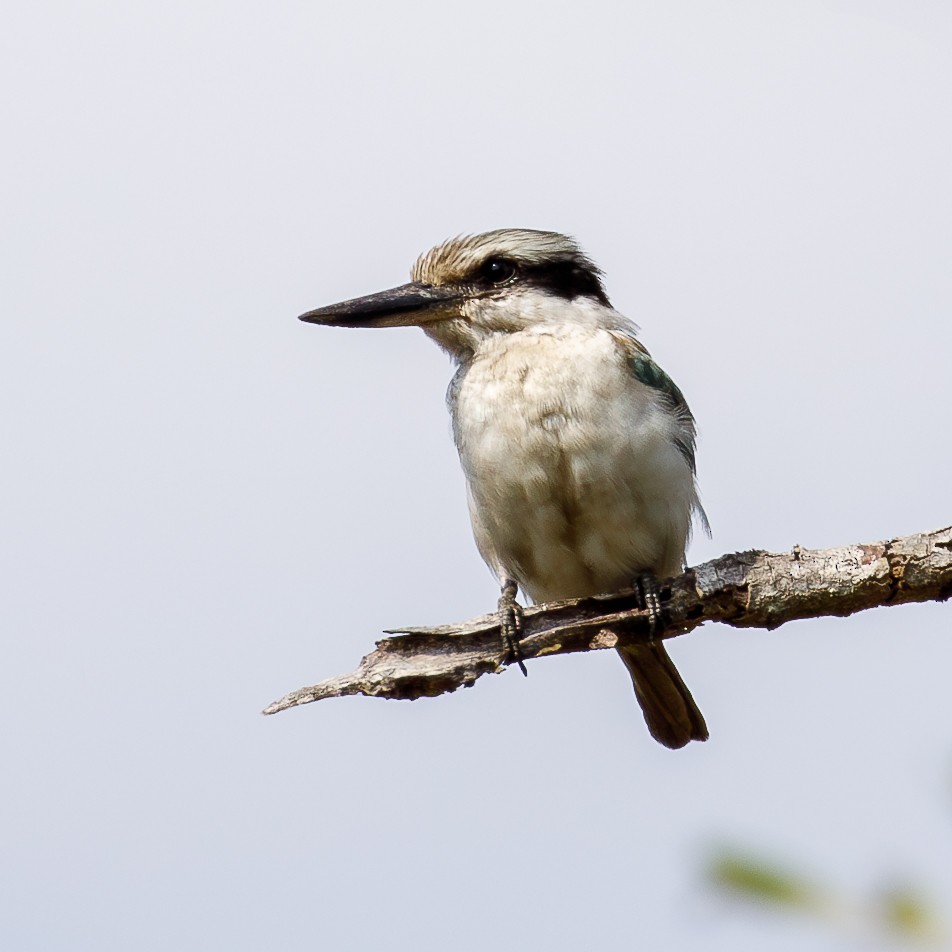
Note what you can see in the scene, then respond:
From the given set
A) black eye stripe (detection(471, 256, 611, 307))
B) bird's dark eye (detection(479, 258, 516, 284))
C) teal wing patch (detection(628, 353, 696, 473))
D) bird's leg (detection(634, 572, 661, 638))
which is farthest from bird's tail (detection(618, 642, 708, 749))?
bird's dark eye (detection(479, 258, 516, 284))

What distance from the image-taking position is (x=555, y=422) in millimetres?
4848

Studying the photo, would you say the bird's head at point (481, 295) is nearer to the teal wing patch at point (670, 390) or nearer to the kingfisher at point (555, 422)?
the kingfisher at point (555, 422)

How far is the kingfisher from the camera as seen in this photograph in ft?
15.9

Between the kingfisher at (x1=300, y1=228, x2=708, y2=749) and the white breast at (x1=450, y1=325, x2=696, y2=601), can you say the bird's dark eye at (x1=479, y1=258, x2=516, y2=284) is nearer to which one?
the kingfisher at (x1=300, y1=228, x2=708, y2=749)

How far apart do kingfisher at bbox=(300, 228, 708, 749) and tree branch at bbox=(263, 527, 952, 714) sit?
0.30 meters

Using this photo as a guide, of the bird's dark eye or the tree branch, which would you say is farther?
the bird's dark eye

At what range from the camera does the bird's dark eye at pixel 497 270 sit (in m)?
5.48

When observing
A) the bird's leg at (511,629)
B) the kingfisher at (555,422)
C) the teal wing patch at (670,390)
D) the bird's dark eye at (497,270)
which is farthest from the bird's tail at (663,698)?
the bird's dark eye at (497,270)

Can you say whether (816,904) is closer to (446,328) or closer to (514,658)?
(514,658)

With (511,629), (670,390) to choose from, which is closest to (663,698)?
(670,390)

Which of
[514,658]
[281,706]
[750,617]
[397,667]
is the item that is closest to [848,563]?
[750,617]

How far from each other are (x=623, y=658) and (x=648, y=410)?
1255mm

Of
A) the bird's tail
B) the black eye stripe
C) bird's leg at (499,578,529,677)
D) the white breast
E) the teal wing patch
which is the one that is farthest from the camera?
the bird's tail

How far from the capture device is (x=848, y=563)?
3.93 meters
